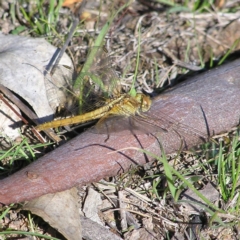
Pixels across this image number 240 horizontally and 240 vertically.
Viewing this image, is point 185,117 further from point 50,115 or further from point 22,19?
point 22,19

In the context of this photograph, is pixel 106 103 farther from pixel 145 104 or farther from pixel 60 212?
pixel 60 212

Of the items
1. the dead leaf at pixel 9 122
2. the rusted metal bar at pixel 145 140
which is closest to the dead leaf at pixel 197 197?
the rusted metal bar at pixel 145 140

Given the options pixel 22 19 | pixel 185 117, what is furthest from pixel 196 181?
pixel 22 19

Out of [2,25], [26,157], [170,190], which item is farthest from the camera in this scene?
[2,25]

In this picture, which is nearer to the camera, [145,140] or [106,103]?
[145,140]

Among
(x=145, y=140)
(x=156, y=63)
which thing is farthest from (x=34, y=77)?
(x=156, y=63)

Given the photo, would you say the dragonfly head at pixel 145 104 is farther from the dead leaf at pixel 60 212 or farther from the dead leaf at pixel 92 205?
the dead leaf at pixel 60 212
